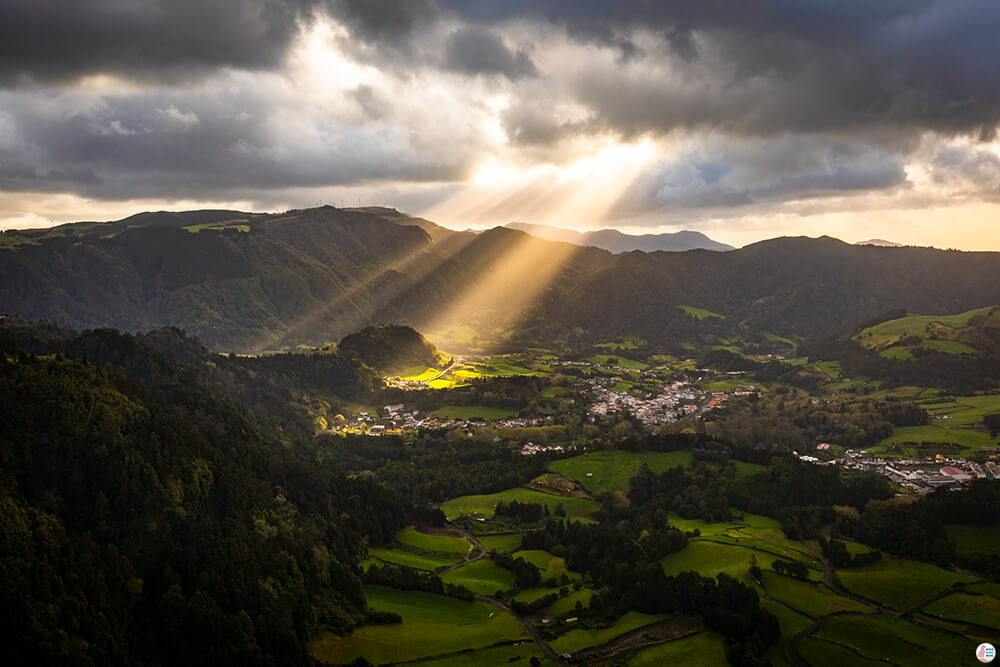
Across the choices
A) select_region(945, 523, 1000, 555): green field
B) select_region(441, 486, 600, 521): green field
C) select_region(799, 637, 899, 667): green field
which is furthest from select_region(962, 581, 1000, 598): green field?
select_region(441, 486, 600, 521): green field

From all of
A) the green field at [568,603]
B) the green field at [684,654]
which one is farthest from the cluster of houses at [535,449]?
the green field at [684,654]

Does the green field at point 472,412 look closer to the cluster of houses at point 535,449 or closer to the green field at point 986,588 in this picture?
the cluster of houses at point 535,449

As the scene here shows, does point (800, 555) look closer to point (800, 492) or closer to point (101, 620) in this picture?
point (800, 492)

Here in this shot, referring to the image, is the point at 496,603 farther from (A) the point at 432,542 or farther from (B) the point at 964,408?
(B) the point at 964,408

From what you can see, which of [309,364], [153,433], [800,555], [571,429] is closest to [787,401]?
[571,429]

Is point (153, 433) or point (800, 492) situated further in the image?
point (800, 492)
